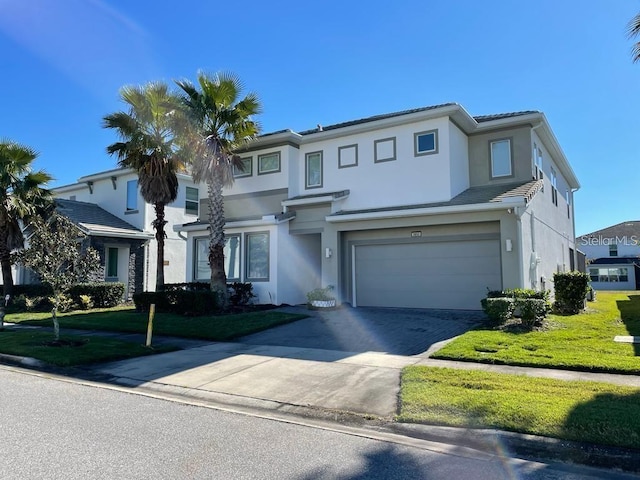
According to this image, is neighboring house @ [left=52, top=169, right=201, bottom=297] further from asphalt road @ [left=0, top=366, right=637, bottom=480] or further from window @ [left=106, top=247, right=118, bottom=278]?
asphalt road @ [left=0, top=366, right=637, bottom=480]

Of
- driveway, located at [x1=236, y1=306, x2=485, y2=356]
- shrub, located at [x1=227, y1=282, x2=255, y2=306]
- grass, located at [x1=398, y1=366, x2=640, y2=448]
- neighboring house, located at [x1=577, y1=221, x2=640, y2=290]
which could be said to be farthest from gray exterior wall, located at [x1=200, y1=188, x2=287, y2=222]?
neighboring house, located at [x1=577, y1=221, x2=640, y2=290]

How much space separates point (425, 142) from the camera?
16.0 m

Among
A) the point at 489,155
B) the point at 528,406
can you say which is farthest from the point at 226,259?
the point at 528,406

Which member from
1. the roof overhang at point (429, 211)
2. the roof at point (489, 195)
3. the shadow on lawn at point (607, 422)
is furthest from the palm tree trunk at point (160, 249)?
the shadow on lawn at point (607, 422)

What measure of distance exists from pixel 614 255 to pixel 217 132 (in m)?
45.5

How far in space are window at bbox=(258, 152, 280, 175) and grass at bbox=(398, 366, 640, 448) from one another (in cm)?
1321

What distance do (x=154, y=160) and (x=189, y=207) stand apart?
831 cm

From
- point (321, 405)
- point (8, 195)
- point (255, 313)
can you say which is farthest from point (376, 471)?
point (8, 195)

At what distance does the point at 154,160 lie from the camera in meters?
17.7

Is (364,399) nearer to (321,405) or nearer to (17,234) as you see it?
(321,405)

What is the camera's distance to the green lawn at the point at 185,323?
12.5 metres

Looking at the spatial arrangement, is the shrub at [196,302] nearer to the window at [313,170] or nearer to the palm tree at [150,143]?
the palm tree at [150,143]

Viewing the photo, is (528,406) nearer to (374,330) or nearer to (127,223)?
(374,330)

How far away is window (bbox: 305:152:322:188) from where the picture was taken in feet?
60.7
